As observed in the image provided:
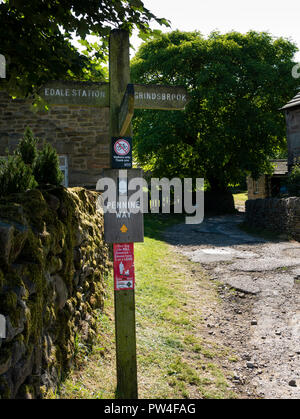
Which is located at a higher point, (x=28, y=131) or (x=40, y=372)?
(x=28, y=131)

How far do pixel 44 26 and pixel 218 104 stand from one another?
58.3 feet

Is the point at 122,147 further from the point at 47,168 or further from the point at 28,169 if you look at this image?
the point at 47,168

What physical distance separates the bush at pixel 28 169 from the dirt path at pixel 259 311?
10.7 ft

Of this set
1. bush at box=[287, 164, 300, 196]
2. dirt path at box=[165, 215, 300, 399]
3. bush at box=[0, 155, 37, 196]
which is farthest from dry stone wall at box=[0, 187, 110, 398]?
bush at box=[287, 164, 300, 196]

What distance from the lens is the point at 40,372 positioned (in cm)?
262

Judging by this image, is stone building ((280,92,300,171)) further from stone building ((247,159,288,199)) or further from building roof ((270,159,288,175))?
stone building ((247,159,288,199))

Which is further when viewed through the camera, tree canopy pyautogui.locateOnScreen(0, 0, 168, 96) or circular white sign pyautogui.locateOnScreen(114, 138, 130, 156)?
tree canopy pyautogui.locateOnScreen(0, 0, 168, 96)

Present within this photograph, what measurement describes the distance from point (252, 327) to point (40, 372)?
3941mm

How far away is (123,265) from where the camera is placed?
11.8ft

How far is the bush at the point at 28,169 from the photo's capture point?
10.4ft

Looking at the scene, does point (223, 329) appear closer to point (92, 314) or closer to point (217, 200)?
point (92, 314)

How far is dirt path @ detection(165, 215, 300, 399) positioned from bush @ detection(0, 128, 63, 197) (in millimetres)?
3264

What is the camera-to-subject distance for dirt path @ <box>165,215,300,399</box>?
4.23 m
